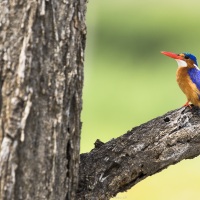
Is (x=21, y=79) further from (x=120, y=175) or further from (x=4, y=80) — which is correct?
(x=120, y=175)

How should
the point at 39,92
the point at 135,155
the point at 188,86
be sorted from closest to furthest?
the point at 39,92, the point at 135,155, the point at 188,86

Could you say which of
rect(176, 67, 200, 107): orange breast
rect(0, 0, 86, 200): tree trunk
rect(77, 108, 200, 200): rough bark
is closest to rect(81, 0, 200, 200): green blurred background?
rect(176, 67, 200, 107): orange breast

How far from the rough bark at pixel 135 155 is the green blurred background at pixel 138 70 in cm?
372

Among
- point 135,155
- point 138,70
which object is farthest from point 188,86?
point 138,70

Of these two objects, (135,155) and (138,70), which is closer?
(135,155)

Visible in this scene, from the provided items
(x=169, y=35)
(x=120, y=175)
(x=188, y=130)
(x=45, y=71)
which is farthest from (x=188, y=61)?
(x=169, y=35)

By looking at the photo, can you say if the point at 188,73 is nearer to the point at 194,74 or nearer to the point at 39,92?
the point at 194,74

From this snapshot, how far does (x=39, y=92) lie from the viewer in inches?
90.1

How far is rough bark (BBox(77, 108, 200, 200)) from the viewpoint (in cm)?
255

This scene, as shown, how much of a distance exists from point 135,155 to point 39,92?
0.46 metres

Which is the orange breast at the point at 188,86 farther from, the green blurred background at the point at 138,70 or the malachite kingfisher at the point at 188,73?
the green blurred background at the point at 138,70

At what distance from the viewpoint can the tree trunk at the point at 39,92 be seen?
88.7 inches

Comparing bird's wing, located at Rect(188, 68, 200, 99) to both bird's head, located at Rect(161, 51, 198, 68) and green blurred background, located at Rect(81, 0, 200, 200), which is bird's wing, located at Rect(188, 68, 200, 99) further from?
green blurred background, located at Rect(81, 0, 200, 200)

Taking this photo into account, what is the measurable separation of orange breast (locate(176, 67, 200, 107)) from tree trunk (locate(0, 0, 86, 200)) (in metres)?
0.66
